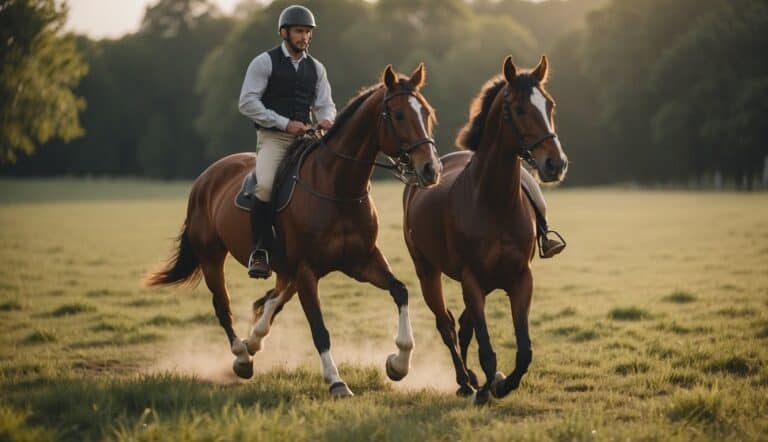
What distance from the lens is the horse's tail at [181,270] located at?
1024 centimetres

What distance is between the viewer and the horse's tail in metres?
10.2

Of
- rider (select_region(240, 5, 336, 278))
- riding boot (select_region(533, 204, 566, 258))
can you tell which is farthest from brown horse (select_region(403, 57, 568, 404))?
rider (select_region(240, 5, 336, 278))

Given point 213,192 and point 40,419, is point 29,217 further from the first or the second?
point 40,419

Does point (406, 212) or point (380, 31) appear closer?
point (406, 212)

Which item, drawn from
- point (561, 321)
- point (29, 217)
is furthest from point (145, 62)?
point (561, 321)

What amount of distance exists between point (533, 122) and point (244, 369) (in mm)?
3950

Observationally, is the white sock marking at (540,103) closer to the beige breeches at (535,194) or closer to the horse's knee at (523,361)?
the beige breeches at (535,194)

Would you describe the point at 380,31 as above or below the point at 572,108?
above

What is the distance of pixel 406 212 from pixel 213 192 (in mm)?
2385

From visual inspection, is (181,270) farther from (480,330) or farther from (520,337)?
(520,337)

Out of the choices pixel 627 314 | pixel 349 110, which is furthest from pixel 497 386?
pixel 627 314

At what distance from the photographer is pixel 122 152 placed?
87.6 metres

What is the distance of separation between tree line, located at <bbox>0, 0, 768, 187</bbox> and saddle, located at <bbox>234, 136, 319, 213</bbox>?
93.9ft

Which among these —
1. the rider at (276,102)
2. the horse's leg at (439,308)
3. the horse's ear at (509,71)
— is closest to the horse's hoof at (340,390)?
the horse's leg at (439,308)
